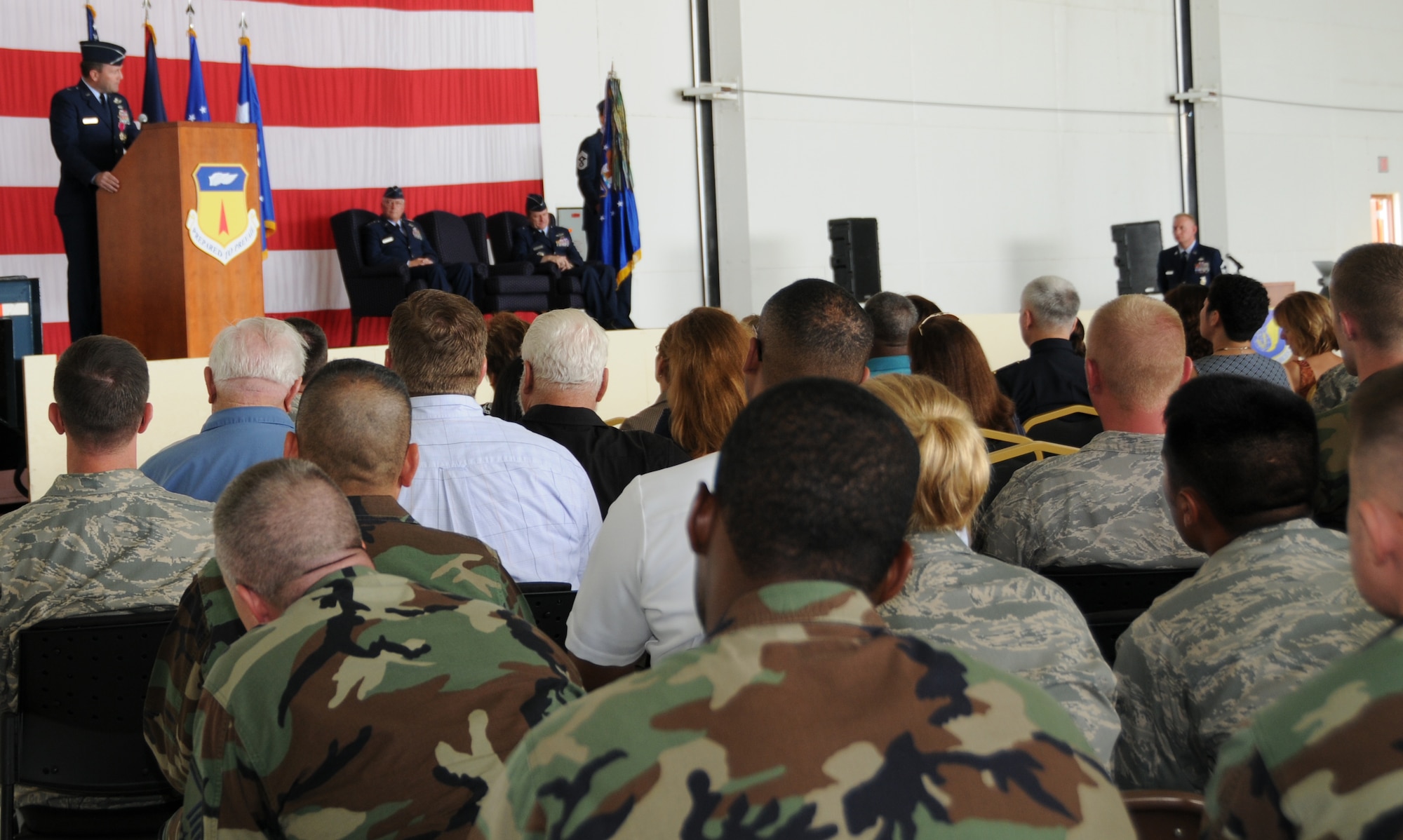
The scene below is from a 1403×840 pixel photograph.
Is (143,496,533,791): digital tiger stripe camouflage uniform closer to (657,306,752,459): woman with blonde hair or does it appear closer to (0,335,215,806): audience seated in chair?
(0,335,215,806): audience seated in chair

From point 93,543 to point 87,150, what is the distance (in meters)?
4.40

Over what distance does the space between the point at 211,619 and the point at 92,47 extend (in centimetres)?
512

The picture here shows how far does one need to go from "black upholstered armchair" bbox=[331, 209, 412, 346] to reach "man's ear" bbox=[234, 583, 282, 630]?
642cm

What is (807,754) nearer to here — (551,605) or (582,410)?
(551,605)

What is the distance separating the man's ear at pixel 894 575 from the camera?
92 centimetres

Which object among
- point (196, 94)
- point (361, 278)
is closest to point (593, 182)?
point (361, 278)

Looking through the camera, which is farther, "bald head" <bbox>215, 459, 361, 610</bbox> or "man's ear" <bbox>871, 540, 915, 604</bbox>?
"bald head" <bbox>215, 459, 361, 610</bbox>

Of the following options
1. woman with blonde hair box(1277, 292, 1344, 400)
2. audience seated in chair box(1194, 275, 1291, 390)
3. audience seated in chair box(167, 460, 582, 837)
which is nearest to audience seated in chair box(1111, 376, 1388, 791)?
audience seated in chair box(167, 460, 582, 837)

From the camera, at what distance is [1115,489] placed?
2.11 meters

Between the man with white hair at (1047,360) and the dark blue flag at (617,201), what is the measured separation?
15.3 feet

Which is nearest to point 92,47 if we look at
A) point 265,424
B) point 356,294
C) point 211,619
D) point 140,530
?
point 356,294

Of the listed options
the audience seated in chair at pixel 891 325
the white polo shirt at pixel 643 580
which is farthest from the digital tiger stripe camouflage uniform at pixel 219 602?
the audience seated in chair at pixel 891 325

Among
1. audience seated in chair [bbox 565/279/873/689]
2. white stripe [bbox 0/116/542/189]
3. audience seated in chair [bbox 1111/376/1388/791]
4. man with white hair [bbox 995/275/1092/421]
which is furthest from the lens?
white stripe [bbox 0/116/542/189]

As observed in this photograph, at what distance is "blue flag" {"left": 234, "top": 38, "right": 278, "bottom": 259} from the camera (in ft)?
23.2
